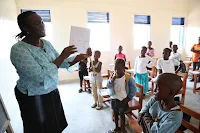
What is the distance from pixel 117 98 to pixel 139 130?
43 cm

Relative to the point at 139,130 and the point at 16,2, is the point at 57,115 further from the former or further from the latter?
the point at 16,2

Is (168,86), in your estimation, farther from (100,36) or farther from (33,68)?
(100,36)

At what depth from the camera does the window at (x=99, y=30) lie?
4.87 m

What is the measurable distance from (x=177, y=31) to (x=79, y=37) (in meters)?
6.36

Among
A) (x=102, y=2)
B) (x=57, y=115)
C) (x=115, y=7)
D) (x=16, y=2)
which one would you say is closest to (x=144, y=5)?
(x=115, y=7)

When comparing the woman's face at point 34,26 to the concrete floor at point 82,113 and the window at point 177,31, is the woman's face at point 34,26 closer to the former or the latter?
the concrete floor at point 82,113

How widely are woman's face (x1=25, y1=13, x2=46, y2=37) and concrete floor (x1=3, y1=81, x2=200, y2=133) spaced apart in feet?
5.26

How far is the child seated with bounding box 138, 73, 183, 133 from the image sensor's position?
875 millimetres

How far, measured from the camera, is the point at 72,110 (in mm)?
2672

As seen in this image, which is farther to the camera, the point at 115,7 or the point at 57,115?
the point at 115,7

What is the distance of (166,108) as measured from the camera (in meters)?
0.93

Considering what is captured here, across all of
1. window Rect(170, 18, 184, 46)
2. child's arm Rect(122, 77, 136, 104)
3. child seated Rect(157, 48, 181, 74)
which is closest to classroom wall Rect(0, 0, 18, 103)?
child's arm Rect(122, 77, 136, 104)

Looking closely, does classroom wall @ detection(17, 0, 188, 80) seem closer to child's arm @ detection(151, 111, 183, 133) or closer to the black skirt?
the black skirt

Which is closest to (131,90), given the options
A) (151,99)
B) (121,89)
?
(121,89)
